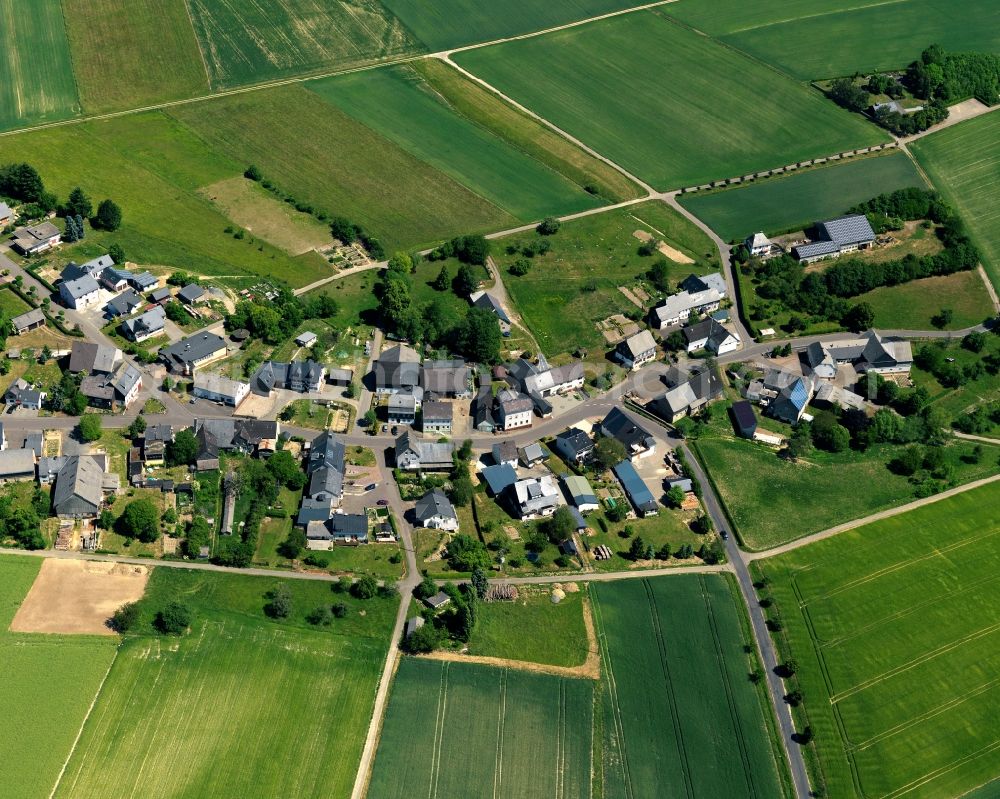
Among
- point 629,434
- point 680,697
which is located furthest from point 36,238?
Result: point 680,697

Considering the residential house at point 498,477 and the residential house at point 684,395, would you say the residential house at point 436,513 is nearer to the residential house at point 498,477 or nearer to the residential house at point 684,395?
the residential house at point 498,477

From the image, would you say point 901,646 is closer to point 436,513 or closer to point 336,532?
point 436,513

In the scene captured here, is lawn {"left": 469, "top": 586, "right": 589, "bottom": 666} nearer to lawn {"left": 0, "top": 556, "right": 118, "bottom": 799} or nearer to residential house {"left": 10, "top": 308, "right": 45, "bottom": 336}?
lawn {"left": 0, "top": 556, "right": 118, "bottom": 799}

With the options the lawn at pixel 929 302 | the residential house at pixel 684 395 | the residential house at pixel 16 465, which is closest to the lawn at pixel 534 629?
the residential house at pixel 684 395

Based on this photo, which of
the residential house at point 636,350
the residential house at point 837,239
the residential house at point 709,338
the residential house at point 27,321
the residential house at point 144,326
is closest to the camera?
the residential house at point 27,321

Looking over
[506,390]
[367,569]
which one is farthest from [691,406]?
[367,569]

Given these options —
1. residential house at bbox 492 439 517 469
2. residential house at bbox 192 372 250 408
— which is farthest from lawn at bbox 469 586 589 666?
residential house at bbox 192 372 250 408
